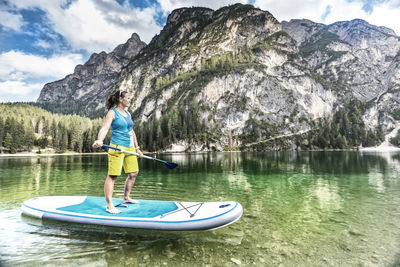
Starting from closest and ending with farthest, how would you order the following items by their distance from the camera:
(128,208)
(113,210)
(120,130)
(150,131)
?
1. (113,210)
2. (128,208)
3. (120,130)
4. (150,131)

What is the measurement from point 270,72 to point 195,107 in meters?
81.7

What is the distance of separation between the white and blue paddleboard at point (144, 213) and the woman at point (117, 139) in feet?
1.52

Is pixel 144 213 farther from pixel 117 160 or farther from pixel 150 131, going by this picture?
pixel 150 131

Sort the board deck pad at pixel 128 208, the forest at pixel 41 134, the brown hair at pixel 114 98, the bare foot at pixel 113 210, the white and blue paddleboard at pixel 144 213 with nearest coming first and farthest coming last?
the white and blue paddleboard at pixel 144 213 → the board deck pad at pixel 128 208 → the bare foot at pixel 113 210 → the brown hair at pixel 114 98 → the forest at pixel 41 134

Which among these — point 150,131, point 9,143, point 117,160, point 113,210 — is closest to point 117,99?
point 117,160

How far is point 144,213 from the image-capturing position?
6621mm

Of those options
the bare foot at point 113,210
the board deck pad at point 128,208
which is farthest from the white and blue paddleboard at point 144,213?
the bare foot at point 113,210

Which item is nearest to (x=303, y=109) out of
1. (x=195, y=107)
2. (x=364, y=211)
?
(x=195, y=107)

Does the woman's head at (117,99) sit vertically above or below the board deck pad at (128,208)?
above

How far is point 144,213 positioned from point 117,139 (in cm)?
260

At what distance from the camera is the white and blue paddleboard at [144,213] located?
602 centimetres

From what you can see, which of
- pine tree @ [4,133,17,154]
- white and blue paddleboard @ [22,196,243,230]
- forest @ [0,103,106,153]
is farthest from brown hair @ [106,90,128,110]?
pine tree @ [4,133,17,154]

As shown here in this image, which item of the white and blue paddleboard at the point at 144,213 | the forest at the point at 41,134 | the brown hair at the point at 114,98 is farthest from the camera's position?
the forest at the point at 41,134

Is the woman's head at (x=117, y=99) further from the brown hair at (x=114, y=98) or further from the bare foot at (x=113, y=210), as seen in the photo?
the bare foot at (x=113, y=210)
